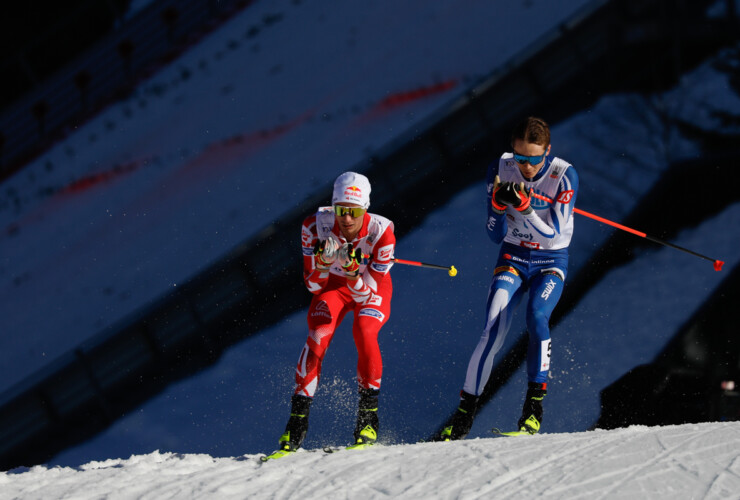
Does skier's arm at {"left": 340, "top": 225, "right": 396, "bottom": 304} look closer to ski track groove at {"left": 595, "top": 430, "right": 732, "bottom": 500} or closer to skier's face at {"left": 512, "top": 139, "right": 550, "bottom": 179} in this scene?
skier's face at {"left": 512, "top": 139, "right": 550, "bottom": 179}

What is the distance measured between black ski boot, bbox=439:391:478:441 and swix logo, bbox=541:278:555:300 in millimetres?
623

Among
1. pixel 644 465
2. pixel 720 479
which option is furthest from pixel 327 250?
pixel 720 479

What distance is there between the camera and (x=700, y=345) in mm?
6281

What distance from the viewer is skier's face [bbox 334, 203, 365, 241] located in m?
4.08

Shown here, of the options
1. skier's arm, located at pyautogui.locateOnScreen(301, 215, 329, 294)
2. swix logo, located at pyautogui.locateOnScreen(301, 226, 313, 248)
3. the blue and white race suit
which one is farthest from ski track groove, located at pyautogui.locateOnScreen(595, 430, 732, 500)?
swix logo, located at pyautogui.locateOnScreen(301, 226, 313, 248)

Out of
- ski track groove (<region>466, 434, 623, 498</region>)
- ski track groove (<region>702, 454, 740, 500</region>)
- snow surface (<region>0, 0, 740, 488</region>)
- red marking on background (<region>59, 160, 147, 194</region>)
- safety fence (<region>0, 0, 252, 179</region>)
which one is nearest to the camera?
ski track groove (<region>702, 454, 740, 500</region>)

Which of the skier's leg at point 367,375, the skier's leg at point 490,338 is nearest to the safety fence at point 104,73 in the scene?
the skier's leg at point 367,375

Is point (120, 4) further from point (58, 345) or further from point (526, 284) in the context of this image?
point (526, 284)

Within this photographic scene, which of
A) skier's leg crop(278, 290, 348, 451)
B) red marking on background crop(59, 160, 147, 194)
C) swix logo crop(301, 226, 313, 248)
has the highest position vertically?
red marking on background crop(59, 160, 147, 194)

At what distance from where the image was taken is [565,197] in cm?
426

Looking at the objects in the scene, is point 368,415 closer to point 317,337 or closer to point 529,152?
point 317,337

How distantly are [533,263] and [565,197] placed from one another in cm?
39

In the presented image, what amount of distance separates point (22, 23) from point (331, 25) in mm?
3270

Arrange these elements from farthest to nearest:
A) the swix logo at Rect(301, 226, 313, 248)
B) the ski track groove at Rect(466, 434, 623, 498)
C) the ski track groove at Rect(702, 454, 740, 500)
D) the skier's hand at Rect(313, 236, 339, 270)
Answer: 1. the swix logo at Rect(301, 226, 313, 248)
2. the skier's hand at Rect(313, 236, 339, 270)
3. the ski track groove at Rect(466, 434, 623, 498)
4. the ski track groove at Rect(702, 454, 740, 500)
